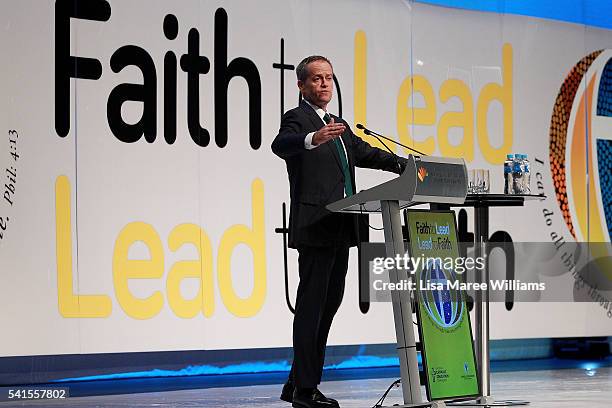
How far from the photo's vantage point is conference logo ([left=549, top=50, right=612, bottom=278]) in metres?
7.71

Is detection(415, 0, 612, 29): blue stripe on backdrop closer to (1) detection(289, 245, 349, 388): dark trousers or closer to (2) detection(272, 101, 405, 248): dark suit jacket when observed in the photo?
(2) detection(272, 101, 405, 248): dark suit jacket

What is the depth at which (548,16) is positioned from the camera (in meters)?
7.70

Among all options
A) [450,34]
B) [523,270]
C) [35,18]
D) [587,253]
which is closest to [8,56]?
[35,18]

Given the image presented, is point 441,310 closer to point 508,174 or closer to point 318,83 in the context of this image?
point 508,174

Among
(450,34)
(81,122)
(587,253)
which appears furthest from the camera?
(587,253)

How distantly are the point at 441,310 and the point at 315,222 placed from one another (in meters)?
0.60

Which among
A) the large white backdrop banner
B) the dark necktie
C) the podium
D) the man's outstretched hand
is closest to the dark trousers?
the dark necktie

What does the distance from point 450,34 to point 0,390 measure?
12.7ft

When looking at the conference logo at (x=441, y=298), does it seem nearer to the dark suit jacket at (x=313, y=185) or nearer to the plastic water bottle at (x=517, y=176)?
the dark suit jacket at (x=313, y=185)

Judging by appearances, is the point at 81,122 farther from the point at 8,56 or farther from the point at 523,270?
the point at 523,270

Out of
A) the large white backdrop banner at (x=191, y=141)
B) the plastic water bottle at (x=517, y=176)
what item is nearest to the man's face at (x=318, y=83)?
the plastic water bottle at (x=517, y=176)

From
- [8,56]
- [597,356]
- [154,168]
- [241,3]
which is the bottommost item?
[597,356]

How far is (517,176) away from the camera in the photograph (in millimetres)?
4344

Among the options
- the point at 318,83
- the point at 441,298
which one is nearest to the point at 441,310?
the point at 441,298
